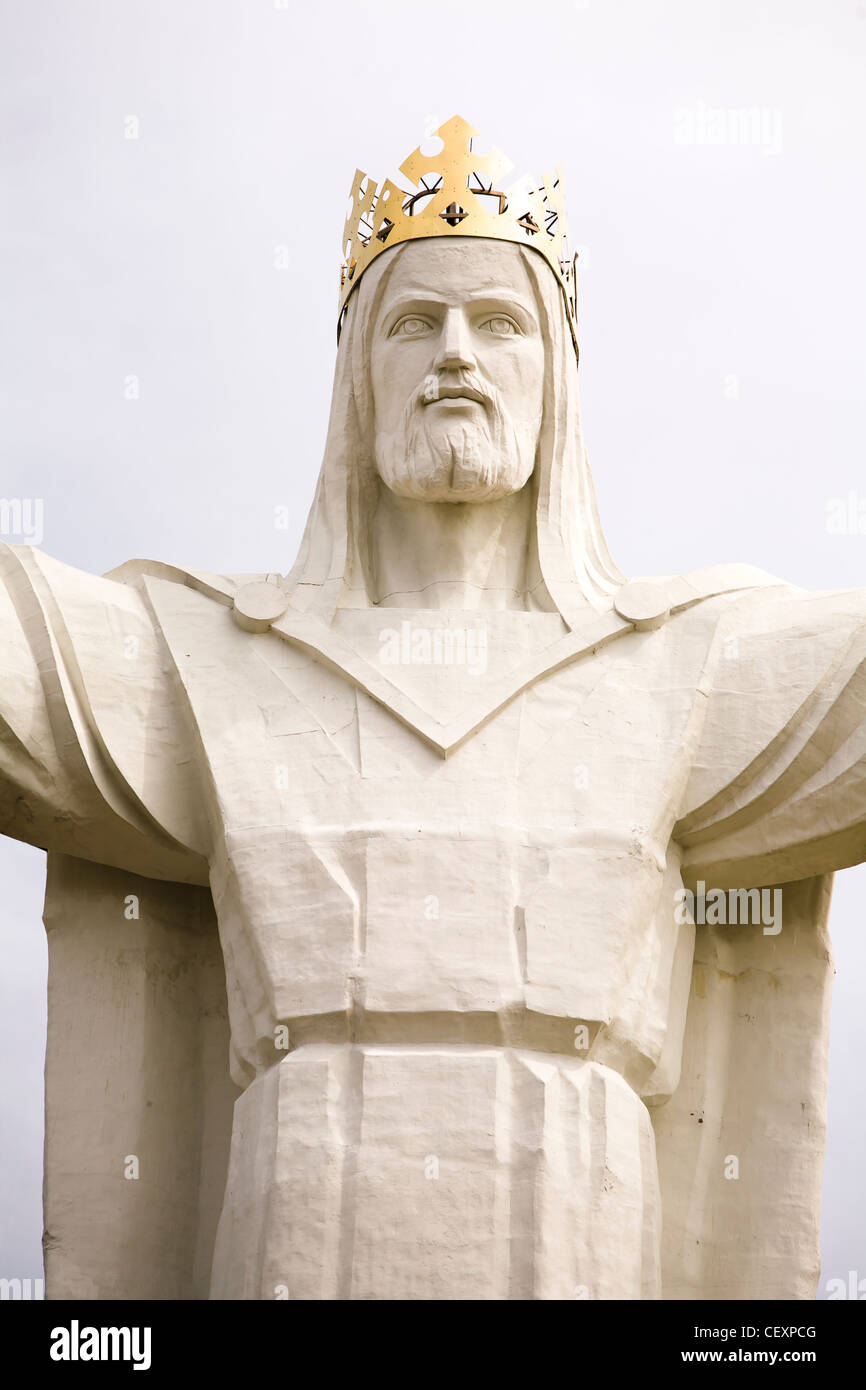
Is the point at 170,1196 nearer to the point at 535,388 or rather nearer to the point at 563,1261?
the point at 563,1261

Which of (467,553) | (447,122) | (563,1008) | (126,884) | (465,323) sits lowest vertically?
(563,1008)

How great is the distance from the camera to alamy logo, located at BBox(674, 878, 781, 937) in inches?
438

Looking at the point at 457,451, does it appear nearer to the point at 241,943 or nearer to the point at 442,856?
the point at 442,856

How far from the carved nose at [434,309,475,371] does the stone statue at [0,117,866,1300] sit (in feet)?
0.05

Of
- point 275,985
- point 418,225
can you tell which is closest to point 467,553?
point 418,225

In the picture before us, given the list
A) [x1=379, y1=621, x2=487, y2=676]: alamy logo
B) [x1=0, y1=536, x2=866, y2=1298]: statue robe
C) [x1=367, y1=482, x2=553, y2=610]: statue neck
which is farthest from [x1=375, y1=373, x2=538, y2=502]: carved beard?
[x1=0, y1=536, x2=866, y2=1298]: statue robe

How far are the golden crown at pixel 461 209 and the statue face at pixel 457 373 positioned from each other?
82mm

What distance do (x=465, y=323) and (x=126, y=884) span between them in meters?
2.53

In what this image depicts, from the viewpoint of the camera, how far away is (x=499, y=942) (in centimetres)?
1020
